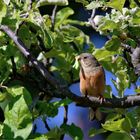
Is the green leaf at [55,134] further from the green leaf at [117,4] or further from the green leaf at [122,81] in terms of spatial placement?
the green leaf at [117,4]

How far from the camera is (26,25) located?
169 centimetres

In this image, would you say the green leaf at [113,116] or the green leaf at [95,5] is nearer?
the green leaf at [95,5]

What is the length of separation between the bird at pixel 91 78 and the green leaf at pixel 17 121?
430 mm

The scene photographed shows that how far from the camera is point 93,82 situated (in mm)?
1931

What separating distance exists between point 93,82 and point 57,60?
0.17 meters

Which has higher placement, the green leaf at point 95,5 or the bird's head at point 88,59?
the green leaf at point 95,5

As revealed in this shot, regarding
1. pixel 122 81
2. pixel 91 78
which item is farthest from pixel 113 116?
pixel 91 78

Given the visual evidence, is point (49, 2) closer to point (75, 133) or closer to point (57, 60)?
point (57, 60)

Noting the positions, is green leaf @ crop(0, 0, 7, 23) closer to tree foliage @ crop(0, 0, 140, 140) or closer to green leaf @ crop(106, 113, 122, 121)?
tree foliage @ crop(0, 0, 140, 140)

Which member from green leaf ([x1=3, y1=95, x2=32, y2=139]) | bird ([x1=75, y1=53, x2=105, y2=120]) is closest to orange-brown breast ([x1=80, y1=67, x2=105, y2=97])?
bird ([x1=75, y1=53, x2=105, y2=120])

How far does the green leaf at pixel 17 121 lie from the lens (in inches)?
53.0

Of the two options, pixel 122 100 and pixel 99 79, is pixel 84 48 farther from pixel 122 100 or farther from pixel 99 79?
pixel 122 100

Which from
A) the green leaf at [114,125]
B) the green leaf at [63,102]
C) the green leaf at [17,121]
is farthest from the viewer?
the green leaf at [63,102]

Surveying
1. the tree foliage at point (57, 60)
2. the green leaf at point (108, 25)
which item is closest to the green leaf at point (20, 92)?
the tree foliage at point (57, 60)
